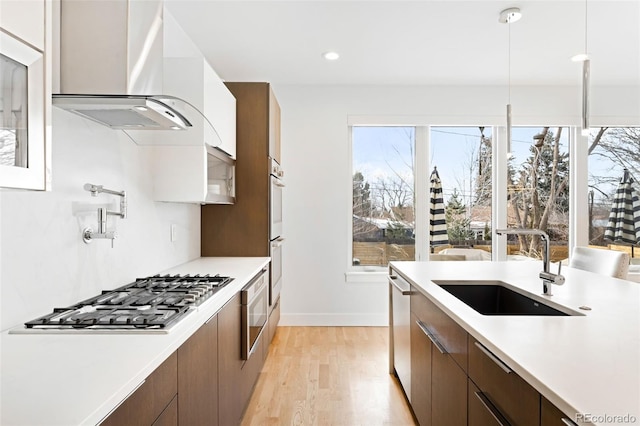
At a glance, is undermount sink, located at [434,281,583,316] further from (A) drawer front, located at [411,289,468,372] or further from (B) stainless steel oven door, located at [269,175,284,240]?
(B) stainless steel oven door, located at [269,175,284,240]

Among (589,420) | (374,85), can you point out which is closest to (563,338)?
(589,420)

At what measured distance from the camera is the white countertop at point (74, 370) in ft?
2.49

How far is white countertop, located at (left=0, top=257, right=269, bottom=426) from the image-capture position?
29.9 inches

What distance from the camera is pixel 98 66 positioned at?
143 cm

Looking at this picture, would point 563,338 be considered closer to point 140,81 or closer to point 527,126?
point 140,81

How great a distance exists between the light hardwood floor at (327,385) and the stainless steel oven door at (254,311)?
40 centimetres

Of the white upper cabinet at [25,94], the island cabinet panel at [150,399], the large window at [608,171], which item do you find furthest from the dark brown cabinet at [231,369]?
the large window at [608,171]

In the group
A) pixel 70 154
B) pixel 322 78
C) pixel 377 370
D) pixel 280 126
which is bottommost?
pixel 377 370

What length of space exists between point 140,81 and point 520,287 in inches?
75.8

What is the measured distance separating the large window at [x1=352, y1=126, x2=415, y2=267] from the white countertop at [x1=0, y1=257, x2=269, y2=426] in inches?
127

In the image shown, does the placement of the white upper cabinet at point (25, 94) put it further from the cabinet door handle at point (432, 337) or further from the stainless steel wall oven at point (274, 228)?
the stainless steel wall oven at point (274, 228)

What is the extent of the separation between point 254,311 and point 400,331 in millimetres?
972

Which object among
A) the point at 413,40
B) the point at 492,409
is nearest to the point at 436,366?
the point at 492,409

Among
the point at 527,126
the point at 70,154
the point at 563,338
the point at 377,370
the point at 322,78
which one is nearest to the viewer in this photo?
the point at 563,338
